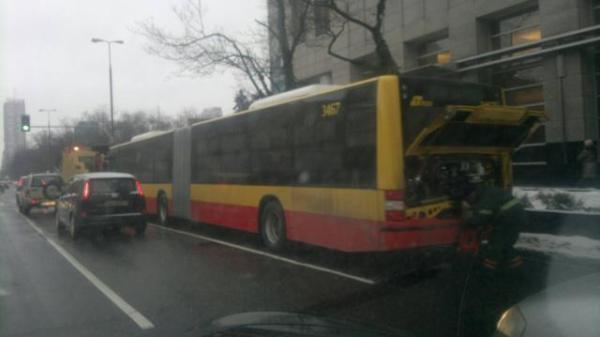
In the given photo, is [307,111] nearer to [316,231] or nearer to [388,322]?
[316,231]

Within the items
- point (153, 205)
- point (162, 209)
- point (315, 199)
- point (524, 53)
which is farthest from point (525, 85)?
point (315, 199)

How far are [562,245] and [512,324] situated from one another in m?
7.94

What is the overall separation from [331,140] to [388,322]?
165 inches

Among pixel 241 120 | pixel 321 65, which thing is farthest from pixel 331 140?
pixel 321 65

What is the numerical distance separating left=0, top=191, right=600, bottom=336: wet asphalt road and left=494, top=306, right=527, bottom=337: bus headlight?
1.72 metres

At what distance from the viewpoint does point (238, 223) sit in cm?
1359

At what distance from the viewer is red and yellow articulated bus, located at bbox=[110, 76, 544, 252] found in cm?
885

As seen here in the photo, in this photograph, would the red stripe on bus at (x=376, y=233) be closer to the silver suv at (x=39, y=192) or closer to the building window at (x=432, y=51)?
the building window at (x=432, y=51)

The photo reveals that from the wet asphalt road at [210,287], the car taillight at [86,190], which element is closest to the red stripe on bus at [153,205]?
the car taillight at [86,190]

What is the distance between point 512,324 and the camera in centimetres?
369

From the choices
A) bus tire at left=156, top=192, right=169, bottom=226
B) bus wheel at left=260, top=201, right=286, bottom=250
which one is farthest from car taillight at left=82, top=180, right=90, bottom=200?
bus wheel at left=260, top=201, right=286, bottom=250

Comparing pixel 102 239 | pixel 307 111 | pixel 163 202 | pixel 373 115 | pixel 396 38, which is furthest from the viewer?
pixel 396 38

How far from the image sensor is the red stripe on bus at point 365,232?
349 inches

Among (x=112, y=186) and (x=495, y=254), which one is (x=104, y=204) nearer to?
(x=112, y=186)
